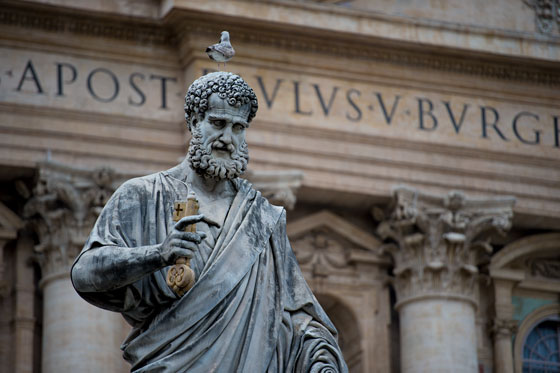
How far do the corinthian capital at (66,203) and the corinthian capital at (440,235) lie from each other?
387cm

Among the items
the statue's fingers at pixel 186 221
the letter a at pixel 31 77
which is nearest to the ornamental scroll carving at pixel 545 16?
the letter a at pixel 31 77

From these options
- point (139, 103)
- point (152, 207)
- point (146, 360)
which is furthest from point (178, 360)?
point (139, 103)

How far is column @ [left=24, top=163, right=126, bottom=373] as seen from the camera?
2316 centimetres

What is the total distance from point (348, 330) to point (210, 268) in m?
18.2

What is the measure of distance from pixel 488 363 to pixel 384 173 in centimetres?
299

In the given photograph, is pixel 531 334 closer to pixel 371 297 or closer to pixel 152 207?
pixel 371 297

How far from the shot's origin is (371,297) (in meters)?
25.7

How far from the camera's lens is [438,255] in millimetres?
25297

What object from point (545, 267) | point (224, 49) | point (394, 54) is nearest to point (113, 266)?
point (224, 49)

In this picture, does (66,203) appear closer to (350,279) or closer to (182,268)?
(350,279)

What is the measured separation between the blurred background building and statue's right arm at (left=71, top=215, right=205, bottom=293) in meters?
15.7

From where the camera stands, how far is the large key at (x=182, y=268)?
289 inches

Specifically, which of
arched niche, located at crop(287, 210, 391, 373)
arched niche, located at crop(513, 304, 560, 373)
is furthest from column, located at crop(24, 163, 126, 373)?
arched niche, located at crop(513, 304, 560, 373)

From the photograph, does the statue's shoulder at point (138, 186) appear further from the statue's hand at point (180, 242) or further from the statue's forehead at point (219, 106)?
the statue's hand at point (180, 242)
